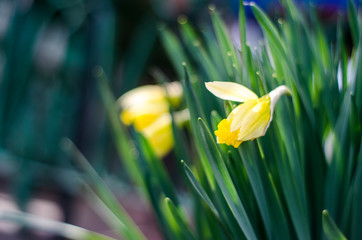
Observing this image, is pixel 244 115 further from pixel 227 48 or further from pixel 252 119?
pixel 227 48

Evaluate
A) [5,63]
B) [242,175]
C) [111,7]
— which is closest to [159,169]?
[242,175]

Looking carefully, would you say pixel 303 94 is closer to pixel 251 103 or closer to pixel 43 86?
pixel 251 103

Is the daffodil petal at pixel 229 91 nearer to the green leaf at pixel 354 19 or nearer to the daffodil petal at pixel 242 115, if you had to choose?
the daffodil petal at pixel 242 115

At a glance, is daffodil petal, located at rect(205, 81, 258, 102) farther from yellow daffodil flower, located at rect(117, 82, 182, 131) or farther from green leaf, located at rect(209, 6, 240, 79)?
yellow daffodil flower, located at rect(117, 82, 182, 131)

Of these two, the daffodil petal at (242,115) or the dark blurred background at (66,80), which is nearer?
the daffodil petal at (242,115)

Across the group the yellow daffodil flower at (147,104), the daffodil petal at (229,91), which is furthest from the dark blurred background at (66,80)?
the daffodil petal at (229,91)

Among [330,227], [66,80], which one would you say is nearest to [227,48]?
[330,227]

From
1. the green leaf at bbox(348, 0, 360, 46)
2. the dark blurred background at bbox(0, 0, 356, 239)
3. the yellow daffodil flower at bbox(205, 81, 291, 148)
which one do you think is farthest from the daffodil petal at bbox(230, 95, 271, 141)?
the dark blurred background at bbox(0, 0, 356, 239)
